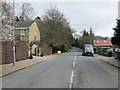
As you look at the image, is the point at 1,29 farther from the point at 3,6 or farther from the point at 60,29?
the point at 60,29

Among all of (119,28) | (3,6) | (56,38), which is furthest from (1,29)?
(56,38)

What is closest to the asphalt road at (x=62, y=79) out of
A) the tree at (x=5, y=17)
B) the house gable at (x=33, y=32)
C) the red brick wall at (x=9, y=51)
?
the tree at (x=5, y=17)

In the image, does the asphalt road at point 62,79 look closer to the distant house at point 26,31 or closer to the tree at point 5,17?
the tree at point 5,17

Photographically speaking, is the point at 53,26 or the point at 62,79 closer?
the point at 62,79

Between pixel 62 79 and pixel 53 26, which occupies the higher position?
pixel 53 26

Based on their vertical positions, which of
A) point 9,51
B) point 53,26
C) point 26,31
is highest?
point 53,26

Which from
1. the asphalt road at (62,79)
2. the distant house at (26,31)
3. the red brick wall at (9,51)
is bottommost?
the asphalt road at (62,79)

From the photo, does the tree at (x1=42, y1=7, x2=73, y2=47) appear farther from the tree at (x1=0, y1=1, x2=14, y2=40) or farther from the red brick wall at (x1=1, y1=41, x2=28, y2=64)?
the tree at (x1=0, y1=1, x2=14, y2=40)

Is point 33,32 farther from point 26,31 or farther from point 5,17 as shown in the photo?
point 5,17

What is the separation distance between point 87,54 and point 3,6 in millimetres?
34148

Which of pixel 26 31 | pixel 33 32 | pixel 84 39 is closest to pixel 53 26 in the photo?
pixel 33 32

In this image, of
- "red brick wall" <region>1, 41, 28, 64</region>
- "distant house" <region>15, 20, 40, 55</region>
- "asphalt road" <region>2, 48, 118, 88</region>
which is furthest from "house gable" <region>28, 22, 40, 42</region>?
"asphalt road" <region>2, 48, 118, 88</region>

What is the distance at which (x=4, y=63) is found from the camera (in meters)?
20.5

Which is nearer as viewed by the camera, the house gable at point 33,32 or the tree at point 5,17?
the tree at point 5,17
